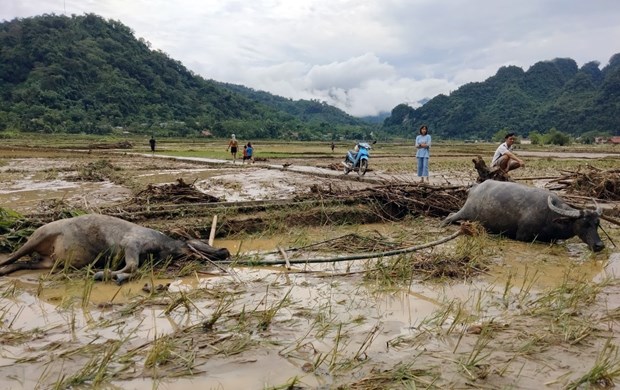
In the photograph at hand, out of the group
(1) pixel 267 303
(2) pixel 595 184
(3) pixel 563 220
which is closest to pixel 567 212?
(3) pixel 563 220

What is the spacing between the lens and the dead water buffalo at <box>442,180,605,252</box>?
557cm

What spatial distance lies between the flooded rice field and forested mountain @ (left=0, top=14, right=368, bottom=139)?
177 ft

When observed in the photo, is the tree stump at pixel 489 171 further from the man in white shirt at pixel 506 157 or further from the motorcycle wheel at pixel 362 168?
the motorcycle wheel at pixel 362 168

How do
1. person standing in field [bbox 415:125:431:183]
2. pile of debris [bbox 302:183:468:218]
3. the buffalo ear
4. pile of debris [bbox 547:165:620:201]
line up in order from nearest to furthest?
the buffalo ear
pile of debris [bbox 302:183:468:218]
pile of debris [bbox 547:165:620:201]
person standing in field [bbox 415:125:431:183]

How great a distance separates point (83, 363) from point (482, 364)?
2.35 m

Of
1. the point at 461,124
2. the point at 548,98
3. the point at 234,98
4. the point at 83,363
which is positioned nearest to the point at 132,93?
the point at 234,98

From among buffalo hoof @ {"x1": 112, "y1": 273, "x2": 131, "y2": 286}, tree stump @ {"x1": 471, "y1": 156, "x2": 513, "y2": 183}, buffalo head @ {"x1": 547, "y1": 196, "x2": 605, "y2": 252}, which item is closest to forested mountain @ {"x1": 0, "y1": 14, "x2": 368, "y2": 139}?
tree stump @ {"x1": 471, "y1": 156, "x2": 513, "y2": 183}

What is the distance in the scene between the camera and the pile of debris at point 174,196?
7.51 meters

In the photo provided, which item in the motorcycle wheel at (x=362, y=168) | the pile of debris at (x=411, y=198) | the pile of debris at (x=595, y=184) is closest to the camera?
the pile of debris at (x=411, y=198)

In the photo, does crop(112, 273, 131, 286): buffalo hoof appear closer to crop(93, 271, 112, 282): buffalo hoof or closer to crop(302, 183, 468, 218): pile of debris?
crop(93, 271, 112, 282): buffalo hoof

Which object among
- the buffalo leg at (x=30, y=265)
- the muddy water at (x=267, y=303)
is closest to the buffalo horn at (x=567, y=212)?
the muddy water at (x=267, y=303)

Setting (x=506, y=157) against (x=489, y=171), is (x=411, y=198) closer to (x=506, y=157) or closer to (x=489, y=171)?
(x=489, y=171)

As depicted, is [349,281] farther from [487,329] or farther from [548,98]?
[548,98]

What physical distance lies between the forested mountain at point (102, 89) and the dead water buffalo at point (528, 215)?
53868 mm
